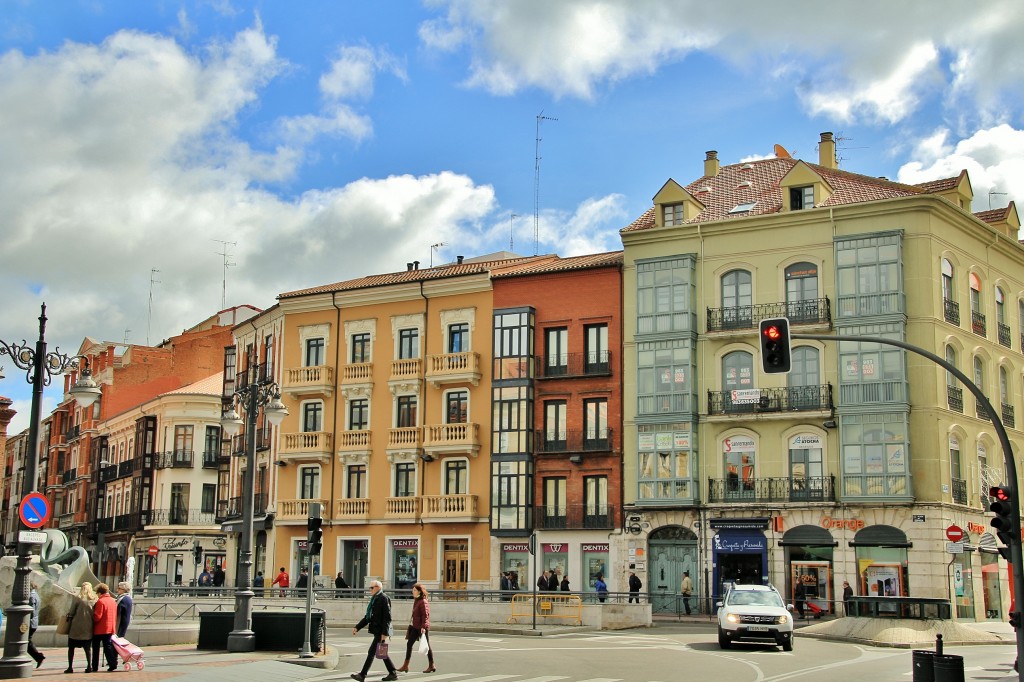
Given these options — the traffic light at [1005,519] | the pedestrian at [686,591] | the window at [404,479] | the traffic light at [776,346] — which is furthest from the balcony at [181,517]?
the traffic light at [1005,519]

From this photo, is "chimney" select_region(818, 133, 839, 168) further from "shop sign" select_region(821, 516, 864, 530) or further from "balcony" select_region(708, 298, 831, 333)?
"shop sign" select_region(821, 516, 864, 530)

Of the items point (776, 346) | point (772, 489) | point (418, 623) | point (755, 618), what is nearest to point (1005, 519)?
point (776, 346)

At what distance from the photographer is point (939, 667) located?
17.8 metres

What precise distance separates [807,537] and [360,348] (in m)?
21.2

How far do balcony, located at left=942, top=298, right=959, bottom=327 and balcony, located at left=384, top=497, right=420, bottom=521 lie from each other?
21576 mm

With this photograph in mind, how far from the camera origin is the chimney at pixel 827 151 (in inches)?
1946

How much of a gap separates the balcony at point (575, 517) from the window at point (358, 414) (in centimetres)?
912

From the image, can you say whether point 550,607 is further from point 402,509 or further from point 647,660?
point 402,509

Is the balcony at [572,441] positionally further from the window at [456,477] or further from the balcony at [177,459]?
the balcony at [177,459]

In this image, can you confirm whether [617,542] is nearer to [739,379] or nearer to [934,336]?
[739,379]

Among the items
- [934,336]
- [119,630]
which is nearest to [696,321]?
[934,336]

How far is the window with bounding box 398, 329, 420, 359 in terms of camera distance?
170 feet

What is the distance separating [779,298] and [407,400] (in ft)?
53.5

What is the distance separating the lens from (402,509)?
4994 cm
